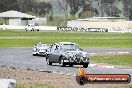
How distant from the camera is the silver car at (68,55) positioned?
29.7 meters

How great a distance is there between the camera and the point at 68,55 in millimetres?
29891

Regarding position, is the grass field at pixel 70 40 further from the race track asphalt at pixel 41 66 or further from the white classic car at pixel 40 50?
the race track asphalt at pixel 41 66

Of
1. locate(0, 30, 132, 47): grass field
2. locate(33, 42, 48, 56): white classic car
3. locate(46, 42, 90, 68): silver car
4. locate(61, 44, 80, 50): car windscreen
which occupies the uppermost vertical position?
locate(61, 44, 80, 50): car windscreen

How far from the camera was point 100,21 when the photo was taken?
148m

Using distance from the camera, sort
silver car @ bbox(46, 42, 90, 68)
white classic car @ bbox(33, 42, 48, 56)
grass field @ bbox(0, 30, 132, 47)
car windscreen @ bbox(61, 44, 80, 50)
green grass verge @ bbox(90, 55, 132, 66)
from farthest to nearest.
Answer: grass field @ bbox(0, 30, 132, 47) → white classic car @ bbox(33, 42, 48, 56) → green grass verge @ bbox(90, 55, 132, 66) → car windscreen @ bbox(61, 44, 80, 50) → silver car @ bbox(46, 42, 90, 68)

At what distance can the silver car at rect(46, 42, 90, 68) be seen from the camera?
97.3 feet

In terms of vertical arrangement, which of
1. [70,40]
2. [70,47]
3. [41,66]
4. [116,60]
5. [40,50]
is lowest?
[70,40]

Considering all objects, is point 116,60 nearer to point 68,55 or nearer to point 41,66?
point 68,55

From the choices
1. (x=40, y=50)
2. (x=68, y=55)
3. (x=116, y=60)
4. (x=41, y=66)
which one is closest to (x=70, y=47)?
(x=68, y=55)

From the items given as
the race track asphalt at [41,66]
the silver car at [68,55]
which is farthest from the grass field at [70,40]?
the silver car at [68,55]

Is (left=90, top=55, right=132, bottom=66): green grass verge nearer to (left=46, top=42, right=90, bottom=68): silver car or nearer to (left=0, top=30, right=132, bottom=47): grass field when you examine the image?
(left=46, top=42, right=90, bottom=68): silver car

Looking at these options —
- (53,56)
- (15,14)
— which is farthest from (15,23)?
(53,56)

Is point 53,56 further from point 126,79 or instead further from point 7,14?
point 7,14

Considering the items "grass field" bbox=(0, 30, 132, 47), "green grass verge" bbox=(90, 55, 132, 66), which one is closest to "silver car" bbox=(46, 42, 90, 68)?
"green grass verge" bbox=(90, 55, 132, 66)
